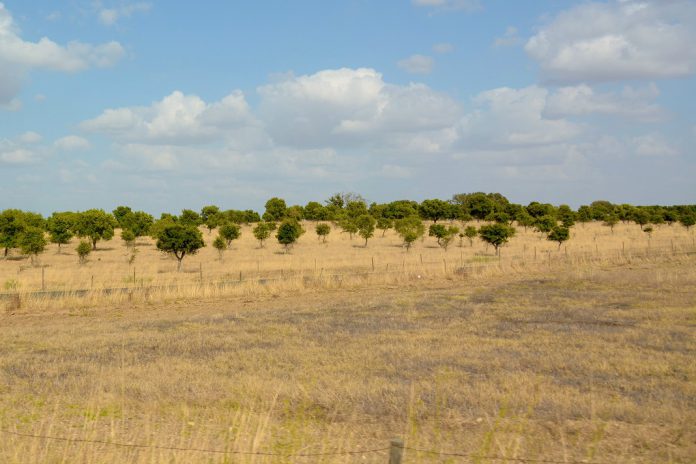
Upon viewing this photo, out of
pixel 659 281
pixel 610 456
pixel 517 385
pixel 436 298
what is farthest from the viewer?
pixel 659 281

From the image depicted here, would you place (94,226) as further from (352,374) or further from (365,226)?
(352,374)

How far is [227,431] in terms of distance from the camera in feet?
31.2

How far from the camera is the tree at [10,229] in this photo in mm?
53156

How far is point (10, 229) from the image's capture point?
54656 millimetres

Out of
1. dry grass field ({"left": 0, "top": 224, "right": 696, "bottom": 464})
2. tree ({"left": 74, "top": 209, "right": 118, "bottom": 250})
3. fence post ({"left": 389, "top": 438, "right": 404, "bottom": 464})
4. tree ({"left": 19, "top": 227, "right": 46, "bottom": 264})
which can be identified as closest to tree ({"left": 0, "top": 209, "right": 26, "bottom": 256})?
tree ({"left": 19, "top": 227, "right": 46, "bottom": 264})

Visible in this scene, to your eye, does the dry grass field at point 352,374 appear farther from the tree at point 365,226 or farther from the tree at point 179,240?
the tree at point 365,226

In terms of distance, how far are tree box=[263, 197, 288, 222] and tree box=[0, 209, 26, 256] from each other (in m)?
51.6

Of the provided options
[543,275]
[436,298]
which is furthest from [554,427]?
[543,275]

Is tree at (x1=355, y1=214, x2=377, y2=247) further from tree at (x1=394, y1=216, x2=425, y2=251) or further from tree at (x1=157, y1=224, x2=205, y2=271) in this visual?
tree at (x1=157, y1=224, x2=205, y2=271)

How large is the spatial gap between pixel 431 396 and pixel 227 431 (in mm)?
3936

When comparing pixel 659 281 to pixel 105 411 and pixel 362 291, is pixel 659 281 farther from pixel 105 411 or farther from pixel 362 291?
pixel 105 411

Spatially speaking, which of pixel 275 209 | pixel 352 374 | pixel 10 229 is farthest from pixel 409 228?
pixel 352 374

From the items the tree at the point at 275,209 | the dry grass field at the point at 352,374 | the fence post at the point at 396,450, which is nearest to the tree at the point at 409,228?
the dry grass field at the point at 352,374

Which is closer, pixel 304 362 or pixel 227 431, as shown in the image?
pixel 227 431
